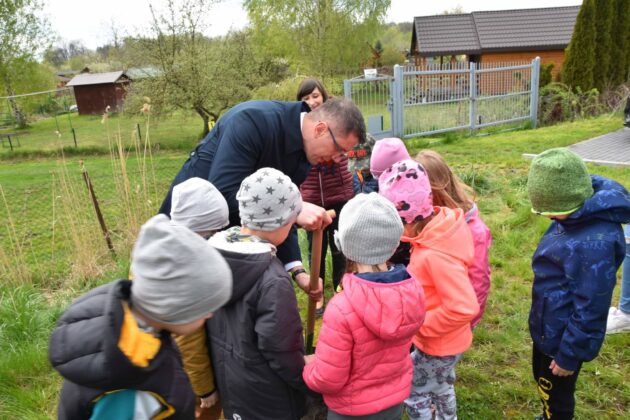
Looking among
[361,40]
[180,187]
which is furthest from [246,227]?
[361,40]

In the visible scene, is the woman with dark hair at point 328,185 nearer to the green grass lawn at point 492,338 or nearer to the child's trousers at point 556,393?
the green grass lawn at point 492,338

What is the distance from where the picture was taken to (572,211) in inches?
75.4

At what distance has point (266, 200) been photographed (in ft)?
5.84

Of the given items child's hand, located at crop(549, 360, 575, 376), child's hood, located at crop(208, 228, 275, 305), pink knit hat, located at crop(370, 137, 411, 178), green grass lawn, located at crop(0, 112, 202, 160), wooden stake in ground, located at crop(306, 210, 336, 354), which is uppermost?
pink knit hat, located at crop(370, 137, 411, 178)

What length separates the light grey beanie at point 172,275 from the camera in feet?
3.92

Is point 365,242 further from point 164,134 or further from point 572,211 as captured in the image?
point 164,134

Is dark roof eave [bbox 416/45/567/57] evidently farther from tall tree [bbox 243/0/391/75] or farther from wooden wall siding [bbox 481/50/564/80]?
tall tree [bbox 243/0/391/75]

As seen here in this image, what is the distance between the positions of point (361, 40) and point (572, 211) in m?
25.5

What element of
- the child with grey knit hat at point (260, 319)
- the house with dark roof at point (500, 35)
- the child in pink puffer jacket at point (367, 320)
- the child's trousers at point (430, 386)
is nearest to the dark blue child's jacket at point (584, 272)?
the child's trousers at point (430, 386)

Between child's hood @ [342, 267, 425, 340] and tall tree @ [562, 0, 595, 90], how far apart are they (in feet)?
45.8

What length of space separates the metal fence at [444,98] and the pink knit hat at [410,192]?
23.7 ft

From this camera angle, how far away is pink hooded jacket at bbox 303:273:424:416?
64.5 inches

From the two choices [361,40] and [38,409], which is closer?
[38,409]

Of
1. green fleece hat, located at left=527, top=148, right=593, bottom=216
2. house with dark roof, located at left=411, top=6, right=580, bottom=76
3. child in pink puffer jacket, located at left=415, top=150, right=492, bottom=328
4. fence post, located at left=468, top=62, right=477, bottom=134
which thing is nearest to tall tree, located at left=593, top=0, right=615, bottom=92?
fence post, located at left=468, top=62, right=477, bottom=134
